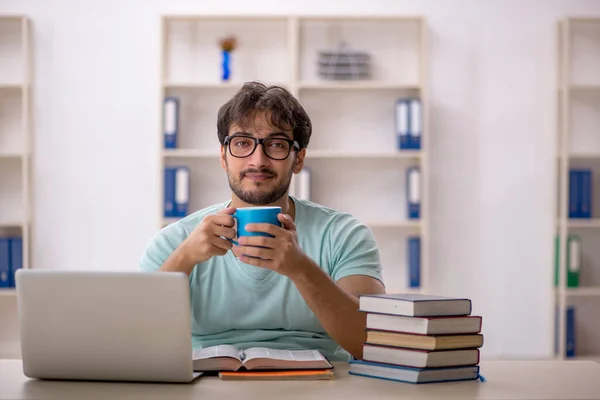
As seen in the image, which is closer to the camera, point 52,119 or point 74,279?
point 74,279

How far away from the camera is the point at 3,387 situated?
1.48 meters

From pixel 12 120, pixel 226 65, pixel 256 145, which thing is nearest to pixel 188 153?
pixel 226 65

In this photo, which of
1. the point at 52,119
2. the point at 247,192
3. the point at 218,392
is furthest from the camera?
the point at 52,119

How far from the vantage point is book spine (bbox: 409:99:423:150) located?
4.31 m

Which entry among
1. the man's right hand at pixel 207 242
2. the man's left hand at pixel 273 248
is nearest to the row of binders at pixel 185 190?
the man's right hand at pixel 207 242

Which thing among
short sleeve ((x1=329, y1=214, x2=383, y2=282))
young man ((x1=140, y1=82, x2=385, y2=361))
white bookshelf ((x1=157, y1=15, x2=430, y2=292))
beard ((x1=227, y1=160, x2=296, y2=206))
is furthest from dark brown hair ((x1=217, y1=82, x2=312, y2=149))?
white bookshelf ((x1=157, y1=15, x2=430, y2=292))

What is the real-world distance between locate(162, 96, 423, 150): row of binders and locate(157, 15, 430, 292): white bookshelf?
191 millimetres

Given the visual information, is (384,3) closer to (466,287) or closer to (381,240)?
(381,240)

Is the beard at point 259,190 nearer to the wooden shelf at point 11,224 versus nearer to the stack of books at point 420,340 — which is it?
the stack of books at point 420,340

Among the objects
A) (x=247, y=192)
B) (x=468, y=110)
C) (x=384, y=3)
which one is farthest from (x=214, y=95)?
(x=247, y=192)

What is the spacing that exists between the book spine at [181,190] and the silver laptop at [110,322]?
2.88m

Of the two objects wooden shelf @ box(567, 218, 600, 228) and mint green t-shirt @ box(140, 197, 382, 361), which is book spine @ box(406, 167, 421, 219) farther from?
mint green t-shirt @ box(140, 197, 382, 361)

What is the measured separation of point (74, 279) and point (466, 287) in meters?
3.45

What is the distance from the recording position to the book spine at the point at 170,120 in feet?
14.2
